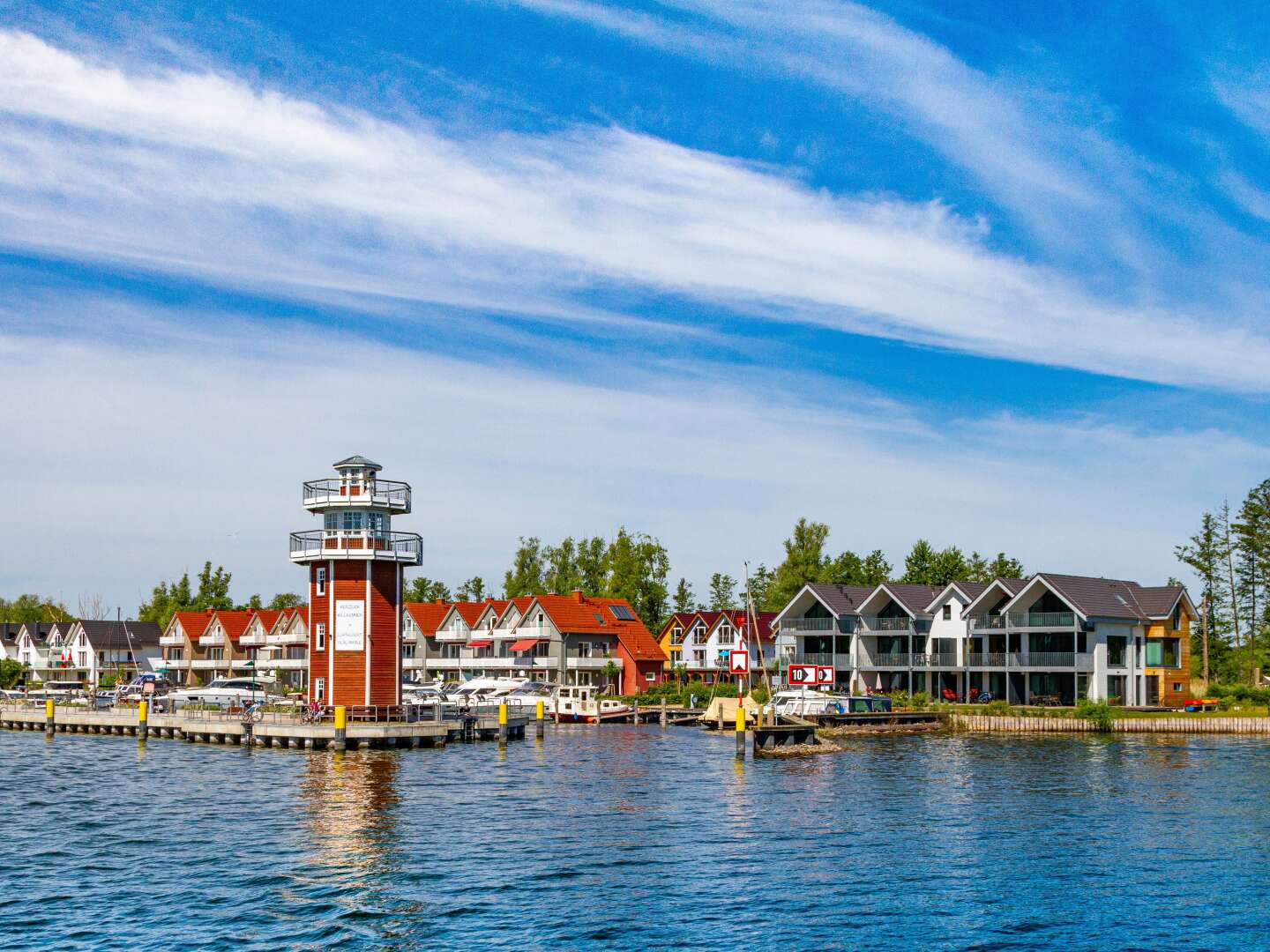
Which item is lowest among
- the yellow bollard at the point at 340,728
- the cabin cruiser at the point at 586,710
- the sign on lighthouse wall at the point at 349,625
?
the cabin cruiser at the point at 586,710

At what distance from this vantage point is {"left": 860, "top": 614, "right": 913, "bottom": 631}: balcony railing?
362 ft

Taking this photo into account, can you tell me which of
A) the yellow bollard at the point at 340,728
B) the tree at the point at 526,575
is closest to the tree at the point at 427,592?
the tree at the point at 526,575

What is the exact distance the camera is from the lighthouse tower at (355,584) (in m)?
76.7

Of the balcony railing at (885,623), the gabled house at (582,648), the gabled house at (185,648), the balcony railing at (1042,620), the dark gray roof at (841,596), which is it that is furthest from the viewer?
the gabled house at (185,648)

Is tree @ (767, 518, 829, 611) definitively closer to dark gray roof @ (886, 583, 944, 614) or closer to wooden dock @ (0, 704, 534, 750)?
dark gray roof @ (886, 583, 944, 614)

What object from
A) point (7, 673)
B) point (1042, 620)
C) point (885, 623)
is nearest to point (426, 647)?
point (7, 673)

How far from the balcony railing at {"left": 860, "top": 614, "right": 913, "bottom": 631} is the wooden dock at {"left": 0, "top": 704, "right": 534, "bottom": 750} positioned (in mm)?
39002

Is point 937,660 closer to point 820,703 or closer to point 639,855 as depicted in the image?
point 820,703

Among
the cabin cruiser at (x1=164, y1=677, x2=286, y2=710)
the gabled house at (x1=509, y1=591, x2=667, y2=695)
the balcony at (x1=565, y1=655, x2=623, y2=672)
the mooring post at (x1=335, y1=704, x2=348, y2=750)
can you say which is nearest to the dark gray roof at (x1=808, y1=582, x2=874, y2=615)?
the gabled house at (x1=509, y1=591, x2=667, y2=695)

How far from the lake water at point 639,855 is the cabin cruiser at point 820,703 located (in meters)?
21.7

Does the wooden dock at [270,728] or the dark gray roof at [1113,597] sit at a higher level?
the dark gray roof at [1113,597]

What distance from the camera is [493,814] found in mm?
47625

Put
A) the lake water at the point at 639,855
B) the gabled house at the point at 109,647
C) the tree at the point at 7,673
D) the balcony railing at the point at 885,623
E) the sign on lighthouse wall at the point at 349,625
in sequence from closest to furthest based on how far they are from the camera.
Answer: the lake water at the point at 639,855, the sign on lighthouse wall at the point at 349,625, the balcony railing at the point at 885,623, the tree at the point at 7,673, the gabled house at the point at 109,647

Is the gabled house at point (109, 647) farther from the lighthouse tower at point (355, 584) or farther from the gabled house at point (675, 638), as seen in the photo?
the lighthouse tower at point (355, 584)
